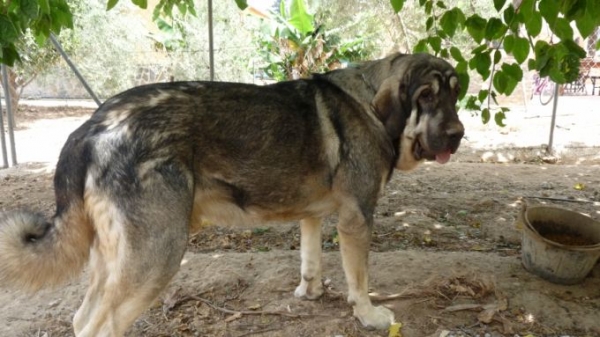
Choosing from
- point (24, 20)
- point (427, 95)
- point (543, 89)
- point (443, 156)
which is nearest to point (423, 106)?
point (427, 95)

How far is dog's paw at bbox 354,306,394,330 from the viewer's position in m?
3.44

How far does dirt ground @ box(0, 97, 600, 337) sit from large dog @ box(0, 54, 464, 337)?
323 mm

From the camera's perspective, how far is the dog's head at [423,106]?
324cm

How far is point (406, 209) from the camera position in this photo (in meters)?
6.04

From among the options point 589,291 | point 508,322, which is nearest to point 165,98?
point 508,322

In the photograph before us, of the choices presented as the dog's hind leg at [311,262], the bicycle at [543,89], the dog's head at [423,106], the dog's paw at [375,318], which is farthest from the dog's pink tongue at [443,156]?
the bicycle at [543,89]

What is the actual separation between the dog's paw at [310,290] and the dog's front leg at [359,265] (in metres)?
0.35

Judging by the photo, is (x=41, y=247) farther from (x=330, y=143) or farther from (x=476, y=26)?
(x=476, y=26)

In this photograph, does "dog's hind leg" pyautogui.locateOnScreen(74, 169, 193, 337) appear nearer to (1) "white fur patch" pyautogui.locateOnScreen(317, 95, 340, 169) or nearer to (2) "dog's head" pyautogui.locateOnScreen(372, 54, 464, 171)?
(1) "white fur patch" pyautogui.locateOnScreen(317, 95, 340, 169)

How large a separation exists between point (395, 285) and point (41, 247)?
8.89 ft

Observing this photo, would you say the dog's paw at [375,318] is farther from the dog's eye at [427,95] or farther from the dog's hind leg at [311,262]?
the dog's eye at [427,95]

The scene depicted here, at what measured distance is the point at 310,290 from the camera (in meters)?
3.82

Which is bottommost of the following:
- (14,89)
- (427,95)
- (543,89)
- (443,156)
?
(14,89)

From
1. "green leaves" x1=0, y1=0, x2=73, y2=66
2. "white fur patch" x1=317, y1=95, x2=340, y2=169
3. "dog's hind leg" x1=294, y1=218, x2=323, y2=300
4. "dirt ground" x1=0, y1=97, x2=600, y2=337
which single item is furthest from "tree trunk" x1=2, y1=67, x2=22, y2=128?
"white fur patch" x1=317, y1=95, x2=340, y2=169
